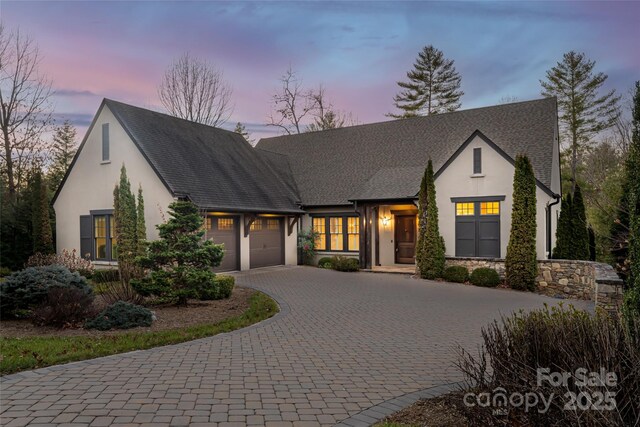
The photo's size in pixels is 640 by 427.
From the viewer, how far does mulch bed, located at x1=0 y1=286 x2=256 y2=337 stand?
7.92 meters

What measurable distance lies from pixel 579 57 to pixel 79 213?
127 ft

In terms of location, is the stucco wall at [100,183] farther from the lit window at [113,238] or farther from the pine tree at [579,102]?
the pine tree at [579,102]

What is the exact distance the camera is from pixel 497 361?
3.90 metres

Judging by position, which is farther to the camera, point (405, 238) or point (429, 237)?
point (405, 238)

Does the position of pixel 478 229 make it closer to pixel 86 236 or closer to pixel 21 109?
pixel 86 236

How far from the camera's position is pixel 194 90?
31.5 meters

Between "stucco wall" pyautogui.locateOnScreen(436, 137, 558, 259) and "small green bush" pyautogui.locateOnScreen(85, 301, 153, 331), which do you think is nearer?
"small green bush" pyautogui.locateOnScreen(85, 301, 153, 331)

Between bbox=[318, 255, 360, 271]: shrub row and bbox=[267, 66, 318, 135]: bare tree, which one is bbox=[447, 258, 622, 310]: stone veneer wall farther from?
bbox=[267, 66, 318, 135]: bare tree

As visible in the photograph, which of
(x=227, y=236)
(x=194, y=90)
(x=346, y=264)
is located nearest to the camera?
(x=227, y=236)

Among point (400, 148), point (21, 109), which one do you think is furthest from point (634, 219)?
point (21, 109)

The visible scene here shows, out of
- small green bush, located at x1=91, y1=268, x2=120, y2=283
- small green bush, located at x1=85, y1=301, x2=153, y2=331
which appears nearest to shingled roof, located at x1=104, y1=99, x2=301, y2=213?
small green bush, located at x1=91, y1=268, x2=120, y2=283

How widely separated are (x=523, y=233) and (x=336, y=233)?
29.7ft

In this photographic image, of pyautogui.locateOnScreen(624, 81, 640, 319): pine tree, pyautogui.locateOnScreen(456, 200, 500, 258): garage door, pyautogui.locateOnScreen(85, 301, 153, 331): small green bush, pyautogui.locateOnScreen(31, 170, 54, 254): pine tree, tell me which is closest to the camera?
pyautogui.locateOnScreen(624, 81, 640, 319): pine tree

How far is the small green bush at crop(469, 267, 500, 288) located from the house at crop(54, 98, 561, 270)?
114 cm
